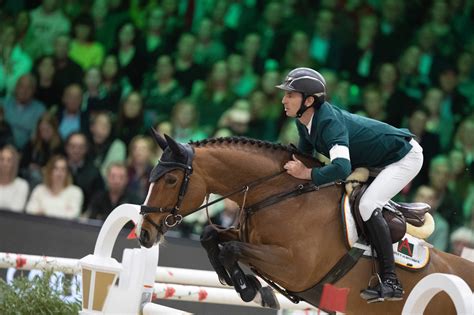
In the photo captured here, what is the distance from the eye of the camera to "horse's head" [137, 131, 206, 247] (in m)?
5.18

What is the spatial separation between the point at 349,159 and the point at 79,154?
5221 millimetres

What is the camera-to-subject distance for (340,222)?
18.2 feet

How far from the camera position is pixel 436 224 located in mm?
8734

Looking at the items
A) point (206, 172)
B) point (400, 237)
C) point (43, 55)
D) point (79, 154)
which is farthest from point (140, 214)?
point (43, 55)

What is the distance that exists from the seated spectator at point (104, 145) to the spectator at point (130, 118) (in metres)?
0.10

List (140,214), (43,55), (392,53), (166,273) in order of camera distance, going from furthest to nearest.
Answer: (43,55) → (392,53) → (166,273) → (140,214)

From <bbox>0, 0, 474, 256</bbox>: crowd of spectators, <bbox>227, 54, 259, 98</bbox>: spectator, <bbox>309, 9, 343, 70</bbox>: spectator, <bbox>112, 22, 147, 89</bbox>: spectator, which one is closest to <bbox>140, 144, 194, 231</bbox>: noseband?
<bbox>0, 0, 474, 256</bbox>: crowd of spectators

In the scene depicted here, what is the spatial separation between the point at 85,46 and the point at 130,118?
4.16 feet

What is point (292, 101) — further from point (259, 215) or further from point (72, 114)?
point (72, 114)

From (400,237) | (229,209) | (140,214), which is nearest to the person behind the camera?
(140,214)

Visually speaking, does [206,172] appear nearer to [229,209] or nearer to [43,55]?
[229,209]

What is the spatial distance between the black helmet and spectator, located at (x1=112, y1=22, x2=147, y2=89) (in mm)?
5345

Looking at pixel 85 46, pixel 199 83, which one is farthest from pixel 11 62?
pixel 199 83

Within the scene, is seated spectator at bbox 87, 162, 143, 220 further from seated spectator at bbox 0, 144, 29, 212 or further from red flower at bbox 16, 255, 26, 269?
red flower at bbox 16, 255, 26, 269
